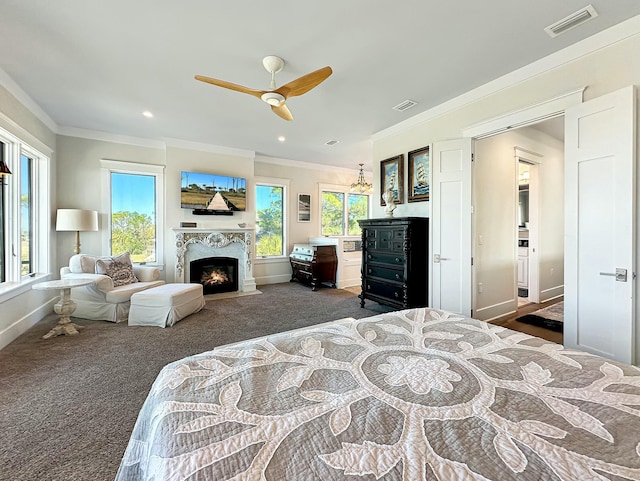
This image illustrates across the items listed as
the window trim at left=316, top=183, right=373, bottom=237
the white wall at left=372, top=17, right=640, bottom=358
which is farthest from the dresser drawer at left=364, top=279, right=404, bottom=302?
the window trim at left=316, top=183, right=373, bottom=237

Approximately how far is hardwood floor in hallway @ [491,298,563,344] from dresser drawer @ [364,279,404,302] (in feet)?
4.26

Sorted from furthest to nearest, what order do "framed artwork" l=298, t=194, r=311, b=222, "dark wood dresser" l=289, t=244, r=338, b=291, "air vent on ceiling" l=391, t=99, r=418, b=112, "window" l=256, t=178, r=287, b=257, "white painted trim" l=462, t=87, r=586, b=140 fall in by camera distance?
"framed artwork" l=298, t=194, r=311, b=222, "window" l=256, t=178, r=287, b=257, "dark wood dresser" l=289, t=244, r=338, b=291, "air vent on ceiling" l=391, t=99, r=418, b=112, "white painted trim" l=462, t=87, r=586, b=140

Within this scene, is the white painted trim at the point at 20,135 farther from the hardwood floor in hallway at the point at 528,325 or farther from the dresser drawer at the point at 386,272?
the hardwood floor in hallway at the point at 528,325

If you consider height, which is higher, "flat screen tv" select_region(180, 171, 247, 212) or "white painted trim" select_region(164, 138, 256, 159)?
"white painted trim" select_region(164, 138, 256, 159)

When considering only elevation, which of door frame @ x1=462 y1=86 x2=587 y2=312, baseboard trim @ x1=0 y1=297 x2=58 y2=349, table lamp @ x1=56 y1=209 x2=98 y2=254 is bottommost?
baseboard trim @ x1=0 y1=297 x2=58 y2=349

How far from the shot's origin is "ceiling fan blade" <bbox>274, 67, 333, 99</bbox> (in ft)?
7.61

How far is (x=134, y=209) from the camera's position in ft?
16.7

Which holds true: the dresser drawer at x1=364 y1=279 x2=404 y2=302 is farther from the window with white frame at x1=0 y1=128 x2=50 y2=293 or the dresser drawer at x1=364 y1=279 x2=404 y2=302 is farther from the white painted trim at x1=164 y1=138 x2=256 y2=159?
the window with white frame at x1=0 y1=128 x2=50 y2=293

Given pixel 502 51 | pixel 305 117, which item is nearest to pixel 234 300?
pixel 305 117

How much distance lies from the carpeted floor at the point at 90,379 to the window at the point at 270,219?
2201 millimetres

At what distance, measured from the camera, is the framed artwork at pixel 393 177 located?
4.30 metres

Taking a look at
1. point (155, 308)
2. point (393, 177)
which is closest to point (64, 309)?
point (155, 308)

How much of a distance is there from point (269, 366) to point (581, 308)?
2.79 m

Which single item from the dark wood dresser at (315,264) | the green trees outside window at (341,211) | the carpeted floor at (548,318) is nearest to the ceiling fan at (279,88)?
the dark wood dresser at (315,264)
